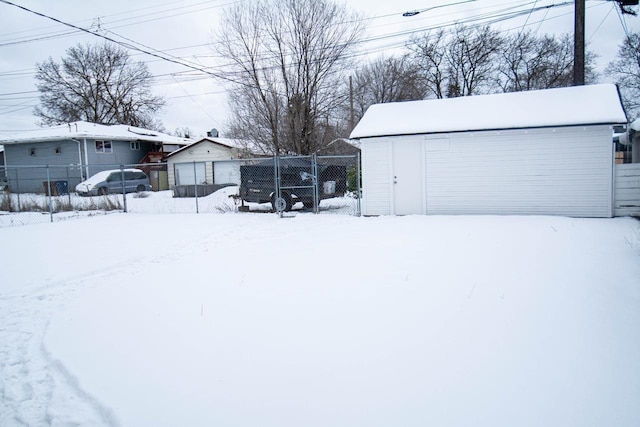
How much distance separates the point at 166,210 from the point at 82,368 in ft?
42.7

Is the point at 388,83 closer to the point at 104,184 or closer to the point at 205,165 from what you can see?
the point at 205,165

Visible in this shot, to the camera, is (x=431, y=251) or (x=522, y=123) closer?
(x=431, y=251)

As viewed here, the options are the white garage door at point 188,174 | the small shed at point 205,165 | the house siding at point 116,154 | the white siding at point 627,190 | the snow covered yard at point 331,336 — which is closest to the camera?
the snow covered yard at point 331,336

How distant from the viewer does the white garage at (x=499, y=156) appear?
35.1ft

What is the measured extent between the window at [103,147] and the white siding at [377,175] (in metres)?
22.5

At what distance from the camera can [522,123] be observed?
36.1 feet

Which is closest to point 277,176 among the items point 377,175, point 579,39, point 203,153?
point 377,175

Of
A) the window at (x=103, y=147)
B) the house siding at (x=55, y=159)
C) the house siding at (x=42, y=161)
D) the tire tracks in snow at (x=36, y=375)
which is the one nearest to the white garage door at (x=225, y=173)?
the house siding at (x=55, y=159)

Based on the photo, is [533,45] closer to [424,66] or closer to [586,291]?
[424,66]

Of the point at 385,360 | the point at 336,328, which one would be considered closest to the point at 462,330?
the point at 385,360

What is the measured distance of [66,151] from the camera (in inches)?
1069

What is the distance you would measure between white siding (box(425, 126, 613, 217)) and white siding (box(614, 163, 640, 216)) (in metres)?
0.24

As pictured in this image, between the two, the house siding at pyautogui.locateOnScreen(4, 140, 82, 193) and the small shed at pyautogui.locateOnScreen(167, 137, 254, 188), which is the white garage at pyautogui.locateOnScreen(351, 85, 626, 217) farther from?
the house siding at pyautogui.locateOnScreen(4, 140, 82, 193)

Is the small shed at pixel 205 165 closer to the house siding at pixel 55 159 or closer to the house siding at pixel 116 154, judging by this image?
the house siding at pixel 116 154
